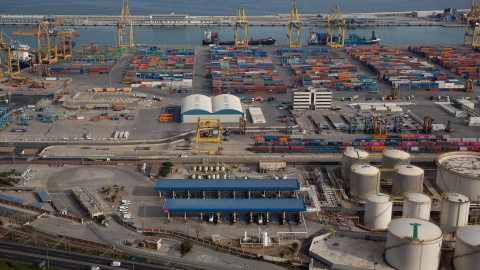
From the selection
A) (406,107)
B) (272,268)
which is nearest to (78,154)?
(272,268)

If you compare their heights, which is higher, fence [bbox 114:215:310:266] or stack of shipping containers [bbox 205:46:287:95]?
stack of shipping containers [bbox 205:46:287:95]

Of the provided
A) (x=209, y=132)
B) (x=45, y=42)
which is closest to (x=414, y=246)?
(x=209, y=132)

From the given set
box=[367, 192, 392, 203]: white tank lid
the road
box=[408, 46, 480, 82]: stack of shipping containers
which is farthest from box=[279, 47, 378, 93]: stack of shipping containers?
the road

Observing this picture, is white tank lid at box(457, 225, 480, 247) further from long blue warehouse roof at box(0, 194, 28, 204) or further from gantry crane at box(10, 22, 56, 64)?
gantry crane at box(10, 22, 56, 64)

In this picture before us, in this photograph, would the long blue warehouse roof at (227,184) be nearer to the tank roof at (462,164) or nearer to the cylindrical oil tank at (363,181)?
the cylindrical oil tank at (363,181)

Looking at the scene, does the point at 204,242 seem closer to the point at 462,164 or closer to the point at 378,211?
the point at 378,211
